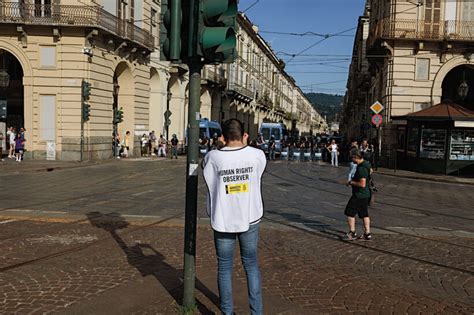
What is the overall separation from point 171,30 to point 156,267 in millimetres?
3202

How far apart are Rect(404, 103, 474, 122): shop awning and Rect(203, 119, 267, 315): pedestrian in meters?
21.3

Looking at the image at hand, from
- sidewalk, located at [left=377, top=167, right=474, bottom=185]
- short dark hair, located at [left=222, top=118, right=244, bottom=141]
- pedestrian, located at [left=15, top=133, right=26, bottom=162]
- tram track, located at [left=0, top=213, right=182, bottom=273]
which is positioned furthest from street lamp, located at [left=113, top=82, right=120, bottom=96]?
short dark hair, located at [left=222, top=118, right=244, bottom=141]

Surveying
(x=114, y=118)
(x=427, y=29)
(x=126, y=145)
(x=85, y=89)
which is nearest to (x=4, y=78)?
(x=85, y=89)

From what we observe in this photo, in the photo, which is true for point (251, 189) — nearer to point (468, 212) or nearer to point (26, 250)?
point (26, 250)

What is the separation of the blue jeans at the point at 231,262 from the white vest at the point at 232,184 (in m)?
0.11

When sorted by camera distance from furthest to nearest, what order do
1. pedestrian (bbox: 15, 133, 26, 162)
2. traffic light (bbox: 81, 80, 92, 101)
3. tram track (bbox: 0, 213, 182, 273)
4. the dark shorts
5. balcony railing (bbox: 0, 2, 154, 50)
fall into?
traffic light (bbox: 81, 80, 92, 101) < balcony railing (bbox: 0, 2, 154, 50) < pedestrian (bbox: 15, 133, 26, 162) < the dark shorts < tram track (bbox: 0, 213, 182, 273)

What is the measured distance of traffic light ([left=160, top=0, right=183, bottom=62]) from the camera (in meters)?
4.31

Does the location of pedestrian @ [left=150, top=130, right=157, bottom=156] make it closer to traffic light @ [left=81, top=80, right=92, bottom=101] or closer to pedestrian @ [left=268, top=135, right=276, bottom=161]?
pedestrian @ [left=268, top=135, right=276, bottom=161]

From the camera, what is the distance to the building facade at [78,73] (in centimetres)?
2541

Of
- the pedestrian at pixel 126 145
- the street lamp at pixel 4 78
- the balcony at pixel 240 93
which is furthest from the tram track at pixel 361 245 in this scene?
the balcony at pixel 240 93

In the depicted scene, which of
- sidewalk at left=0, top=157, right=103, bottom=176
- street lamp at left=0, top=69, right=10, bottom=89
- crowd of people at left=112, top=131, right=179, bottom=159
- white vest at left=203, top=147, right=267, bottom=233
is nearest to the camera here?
white vest at left=203, top=147, right=267, bottom=233

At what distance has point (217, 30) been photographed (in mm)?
4223

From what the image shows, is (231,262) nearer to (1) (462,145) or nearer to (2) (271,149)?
(1) (462,145)

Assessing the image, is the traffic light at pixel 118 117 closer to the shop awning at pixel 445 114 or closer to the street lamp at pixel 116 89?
the street lamp at pixel 116 89
